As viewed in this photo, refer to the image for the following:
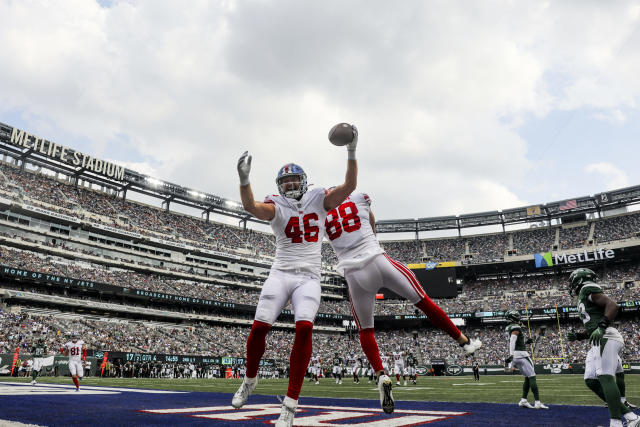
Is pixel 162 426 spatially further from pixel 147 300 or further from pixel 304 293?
pixel 147 300

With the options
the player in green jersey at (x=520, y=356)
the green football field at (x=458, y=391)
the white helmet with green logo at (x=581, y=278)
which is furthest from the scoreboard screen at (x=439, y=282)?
the white helmet with green logo at (x=581, y=278)

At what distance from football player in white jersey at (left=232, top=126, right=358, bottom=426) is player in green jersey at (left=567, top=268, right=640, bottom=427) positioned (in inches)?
120

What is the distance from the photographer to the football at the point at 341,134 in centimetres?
450

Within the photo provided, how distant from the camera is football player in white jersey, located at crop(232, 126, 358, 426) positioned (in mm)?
4391

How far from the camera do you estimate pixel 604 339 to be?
4879 mm

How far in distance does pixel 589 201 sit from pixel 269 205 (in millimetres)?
59638

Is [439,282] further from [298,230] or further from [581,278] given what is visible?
[298,230]

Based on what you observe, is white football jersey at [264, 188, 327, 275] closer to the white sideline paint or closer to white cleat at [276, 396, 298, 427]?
white cleat at [276, 396, 298, 427]

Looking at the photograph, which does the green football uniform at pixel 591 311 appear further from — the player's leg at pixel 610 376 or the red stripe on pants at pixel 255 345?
the red stripe on pants at pixel 255 345

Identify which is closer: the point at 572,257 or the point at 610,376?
the point at 610,376

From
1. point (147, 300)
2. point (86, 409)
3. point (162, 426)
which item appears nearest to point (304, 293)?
point (162, 426)

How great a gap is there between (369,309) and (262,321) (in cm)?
184

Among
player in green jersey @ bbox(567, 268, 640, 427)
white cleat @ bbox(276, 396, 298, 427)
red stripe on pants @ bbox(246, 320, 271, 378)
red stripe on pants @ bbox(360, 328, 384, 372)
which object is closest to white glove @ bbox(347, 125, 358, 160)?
red stripe on pants @ bbox(246, 320, 271, 378)

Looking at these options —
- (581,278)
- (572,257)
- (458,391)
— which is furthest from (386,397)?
(572,257)
